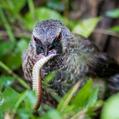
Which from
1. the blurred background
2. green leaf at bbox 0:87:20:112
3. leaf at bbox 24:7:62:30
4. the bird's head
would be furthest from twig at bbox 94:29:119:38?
green leaf at bbox 0:87:20:112

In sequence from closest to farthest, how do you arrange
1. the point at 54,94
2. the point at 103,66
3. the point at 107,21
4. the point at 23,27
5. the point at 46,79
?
the point at 46,79, the point at 54,94, the point at 103,66, the point at 23,27, the point at 107,21

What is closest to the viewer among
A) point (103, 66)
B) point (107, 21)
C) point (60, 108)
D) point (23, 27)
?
point (60, 108)

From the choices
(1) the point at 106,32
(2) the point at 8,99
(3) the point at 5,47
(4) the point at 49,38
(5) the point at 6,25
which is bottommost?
(1) the point at 106,32

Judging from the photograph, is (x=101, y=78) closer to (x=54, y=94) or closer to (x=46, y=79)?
(x=54, y=94)

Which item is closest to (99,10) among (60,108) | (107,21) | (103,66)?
(107,21)

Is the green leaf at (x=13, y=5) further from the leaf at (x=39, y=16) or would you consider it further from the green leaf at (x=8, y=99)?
the green leaf at (x=8, y=99)

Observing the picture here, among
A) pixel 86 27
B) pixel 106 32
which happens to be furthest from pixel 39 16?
pixel 106 32

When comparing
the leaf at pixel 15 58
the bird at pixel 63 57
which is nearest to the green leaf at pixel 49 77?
the bird at pixel 63 57

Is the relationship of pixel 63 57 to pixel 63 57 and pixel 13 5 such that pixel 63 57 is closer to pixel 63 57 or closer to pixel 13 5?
pixel 63 57

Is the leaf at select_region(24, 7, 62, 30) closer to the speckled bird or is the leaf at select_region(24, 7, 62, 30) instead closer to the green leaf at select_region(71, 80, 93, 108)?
the speckled bird
